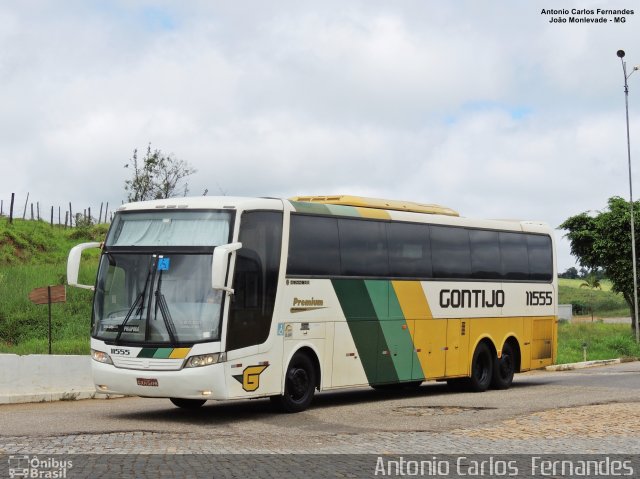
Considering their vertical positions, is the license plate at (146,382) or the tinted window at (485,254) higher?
the tinted window at (485,254)

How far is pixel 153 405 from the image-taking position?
62.3ft

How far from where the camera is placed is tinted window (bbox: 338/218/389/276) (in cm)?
1866

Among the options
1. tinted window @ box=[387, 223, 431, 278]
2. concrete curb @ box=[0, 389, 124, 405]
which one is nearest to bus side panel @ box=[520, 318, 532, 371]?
tinted window @ box=[387, 223, 431, 278]

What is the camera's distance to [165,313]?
621 inches

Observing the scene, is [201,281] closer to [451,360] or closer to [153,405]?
[153,405]

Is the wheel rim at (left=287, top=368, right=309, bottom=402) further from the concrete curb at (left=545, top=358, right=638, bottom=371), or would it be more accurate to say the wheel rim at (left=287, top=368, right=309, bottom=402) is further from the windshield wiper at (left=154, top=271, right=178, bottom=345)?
the concrete curb at (left=545, top=358, right=638, bottom=371)

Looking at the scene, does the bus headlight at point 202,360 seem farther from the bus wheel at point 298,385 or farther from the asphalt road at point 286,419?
the bus wheel at point 298,385

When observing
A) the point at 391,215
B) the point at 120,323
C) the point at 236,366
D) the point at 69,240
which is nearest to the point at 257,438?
the point at 236,366

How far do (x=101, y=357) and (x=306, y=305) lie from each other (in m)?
3.44

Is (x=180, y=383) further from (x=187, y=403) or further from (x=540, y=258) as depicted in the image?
(x=540, y=258)

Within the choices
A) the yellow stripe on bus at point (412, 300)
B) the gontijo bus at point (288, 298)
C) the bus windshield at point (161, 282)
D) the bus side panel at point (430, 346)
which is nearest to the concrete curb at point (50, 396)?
the gontijo bus at point (288, 298)

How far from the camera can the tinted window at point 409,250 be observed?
19.9 metres

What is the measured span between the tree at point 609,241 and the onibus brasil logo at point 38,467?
50.9 meters

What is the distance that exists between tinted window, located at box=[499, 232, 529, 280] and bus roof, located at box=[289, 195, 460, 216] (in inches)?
89.4
